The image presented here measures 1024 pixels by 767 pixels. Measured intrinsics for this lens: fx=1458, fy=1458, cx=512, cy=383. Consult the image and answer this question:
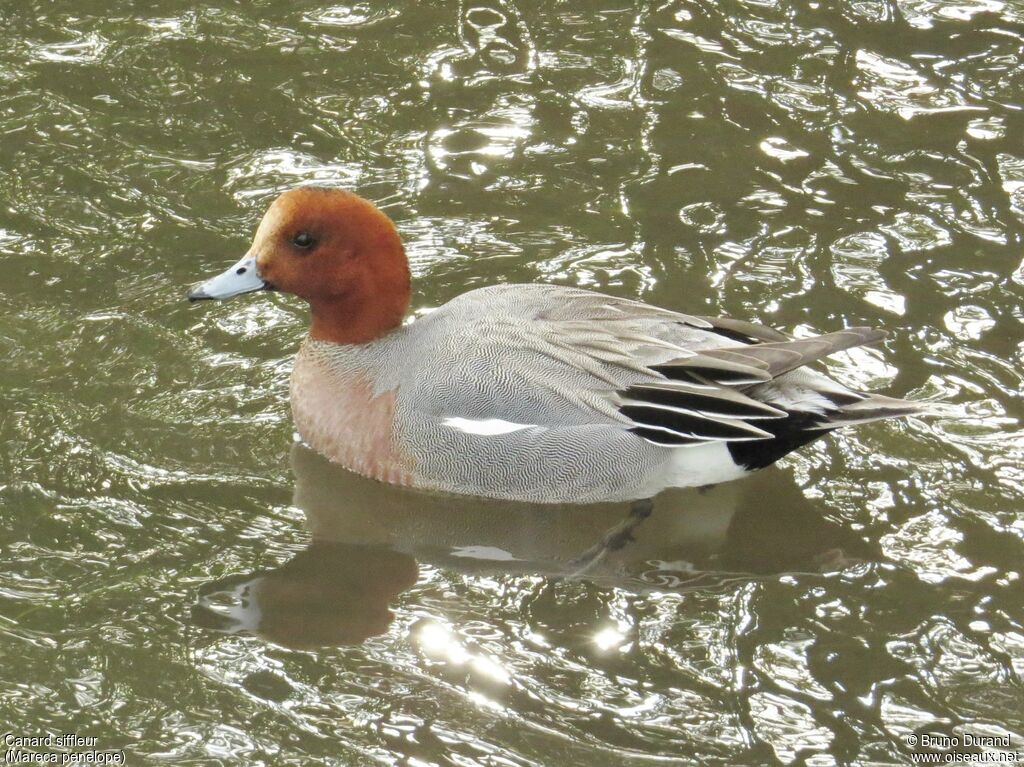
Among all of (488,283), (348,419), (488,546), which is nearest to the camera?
(488,546)

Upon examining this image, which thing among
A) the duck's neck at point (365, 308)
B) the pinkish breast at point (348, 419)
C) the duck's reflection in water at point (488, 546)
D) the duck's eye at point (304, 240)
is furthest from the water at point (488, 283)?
the duck's eye at point (304, 240)

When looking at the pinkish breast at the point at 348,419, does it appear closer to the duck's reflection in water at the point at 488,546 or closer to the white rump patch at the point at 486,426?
the duck's reflection in water at the point at 488,546

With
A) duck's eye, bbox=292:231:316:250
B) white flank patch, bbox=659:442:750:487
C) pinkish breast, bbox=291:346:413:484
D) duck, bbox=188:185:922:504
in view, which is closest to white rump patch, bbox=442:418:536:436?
duck, bbox=188:185:922:504

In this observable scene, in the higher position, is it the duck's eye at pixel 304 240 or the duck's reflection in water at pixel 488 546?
the duck's eye at pixel 304 240

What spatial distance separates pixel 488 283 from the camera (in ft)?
21.1

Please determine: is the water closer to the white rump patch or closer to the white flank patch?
the white flank patch

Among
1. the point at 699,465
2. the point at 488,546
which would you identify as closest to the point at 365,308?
the point at 488,546

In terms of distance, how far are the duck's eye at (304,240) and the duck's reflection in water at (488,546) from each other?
0.84 metres

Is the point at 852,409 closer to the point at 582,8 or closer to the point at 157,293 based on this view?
the point at 157,293

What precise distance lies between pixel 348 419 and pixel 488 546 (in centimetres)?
78

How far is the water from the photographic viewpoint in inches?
175

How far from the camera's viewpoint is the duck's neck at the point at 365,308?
577 centimetres

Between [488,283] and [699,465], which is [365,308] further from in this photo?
[699,465]

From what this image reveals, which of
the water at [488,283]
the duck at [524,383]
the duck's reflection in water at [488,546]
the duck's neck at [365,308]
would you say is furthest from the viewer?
the duck's neck at [365,308]
